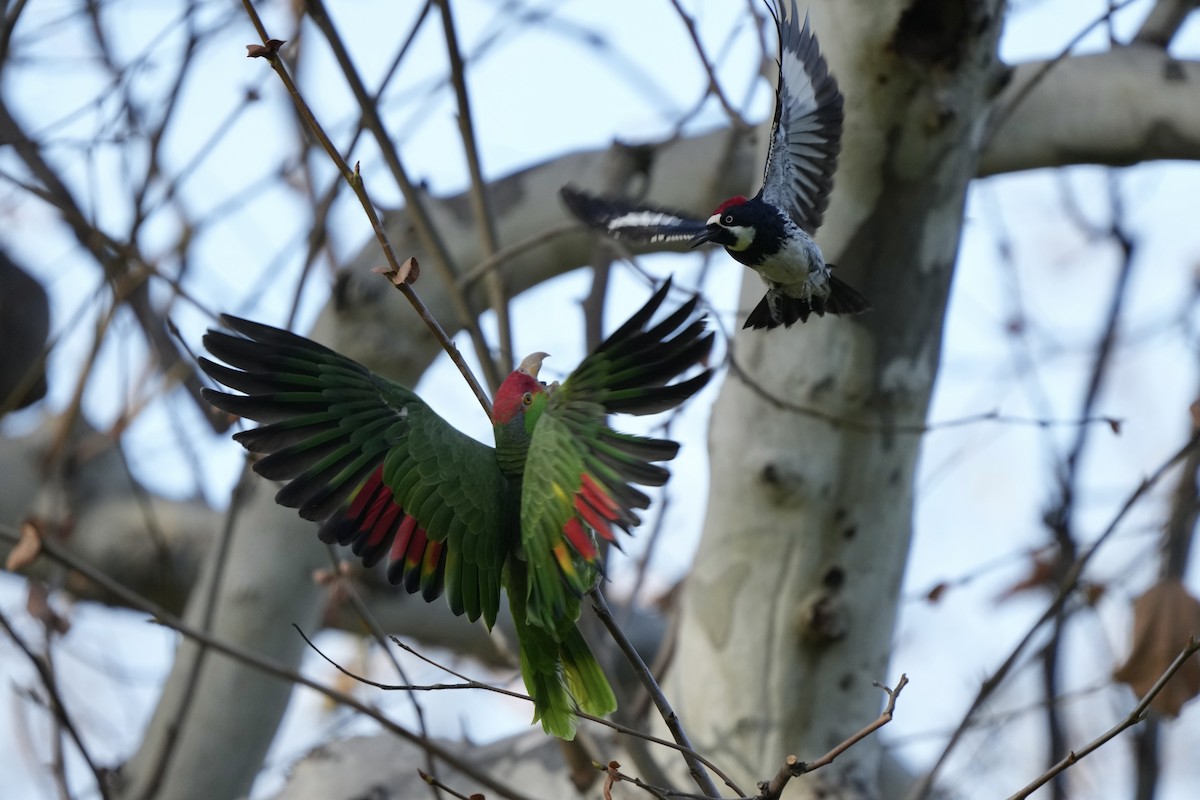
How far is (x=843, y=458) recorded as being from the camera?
6.19ft

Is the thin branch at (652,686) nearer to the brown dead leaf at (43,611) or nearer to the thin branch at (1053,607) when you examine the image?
the thin branch at (1053,607)

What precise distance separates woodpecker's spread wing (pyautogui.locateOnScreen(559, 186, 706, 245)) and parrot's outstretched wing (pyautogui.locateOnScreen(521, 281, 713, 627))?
1.49ft

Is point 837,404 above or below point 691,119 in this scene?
below

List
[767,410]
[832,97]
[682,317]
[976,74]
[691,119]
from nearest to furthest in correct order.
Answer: [682,317] < [832,97] < [976,74] < [767,410] < [691,119]

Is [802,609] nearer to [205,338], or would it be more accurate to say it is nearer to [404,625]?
[205,338]

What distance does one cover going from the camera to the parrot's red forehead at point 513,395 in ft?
4.02

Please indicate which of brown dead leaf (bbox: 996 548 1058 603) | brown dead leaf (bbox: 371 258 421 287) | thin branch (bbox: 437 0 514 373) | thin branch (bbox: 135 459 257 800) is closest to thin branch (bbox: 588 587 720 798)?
brown dead leaf (bbox: 371 258 421 287)

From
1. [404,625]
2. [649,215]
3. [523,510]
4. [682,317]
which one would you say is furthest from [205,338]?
[404,625]

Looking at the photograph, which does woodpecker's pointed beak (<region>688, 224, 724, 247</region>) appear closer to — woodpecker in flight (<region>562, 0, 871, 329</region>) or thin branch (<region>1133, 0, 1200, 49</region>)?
woodpecker in flight (<region>562, 0, 871, 329</region>)

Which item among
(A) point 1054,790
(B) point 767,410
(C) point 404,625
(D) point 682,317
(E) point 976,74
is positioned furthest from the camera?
(C) point 404,625

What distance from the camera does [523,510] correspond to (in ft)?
3.76

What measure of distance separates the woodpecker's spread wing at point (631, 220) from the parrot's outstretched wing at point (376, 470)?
400 millimetres

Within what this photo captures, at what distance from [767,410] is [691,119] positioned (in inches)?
30.7

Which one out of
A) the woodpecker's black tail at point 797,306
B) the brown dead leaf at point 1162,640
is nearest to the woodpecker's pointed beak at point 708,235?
the woodpecker's black tail at point 797,306
